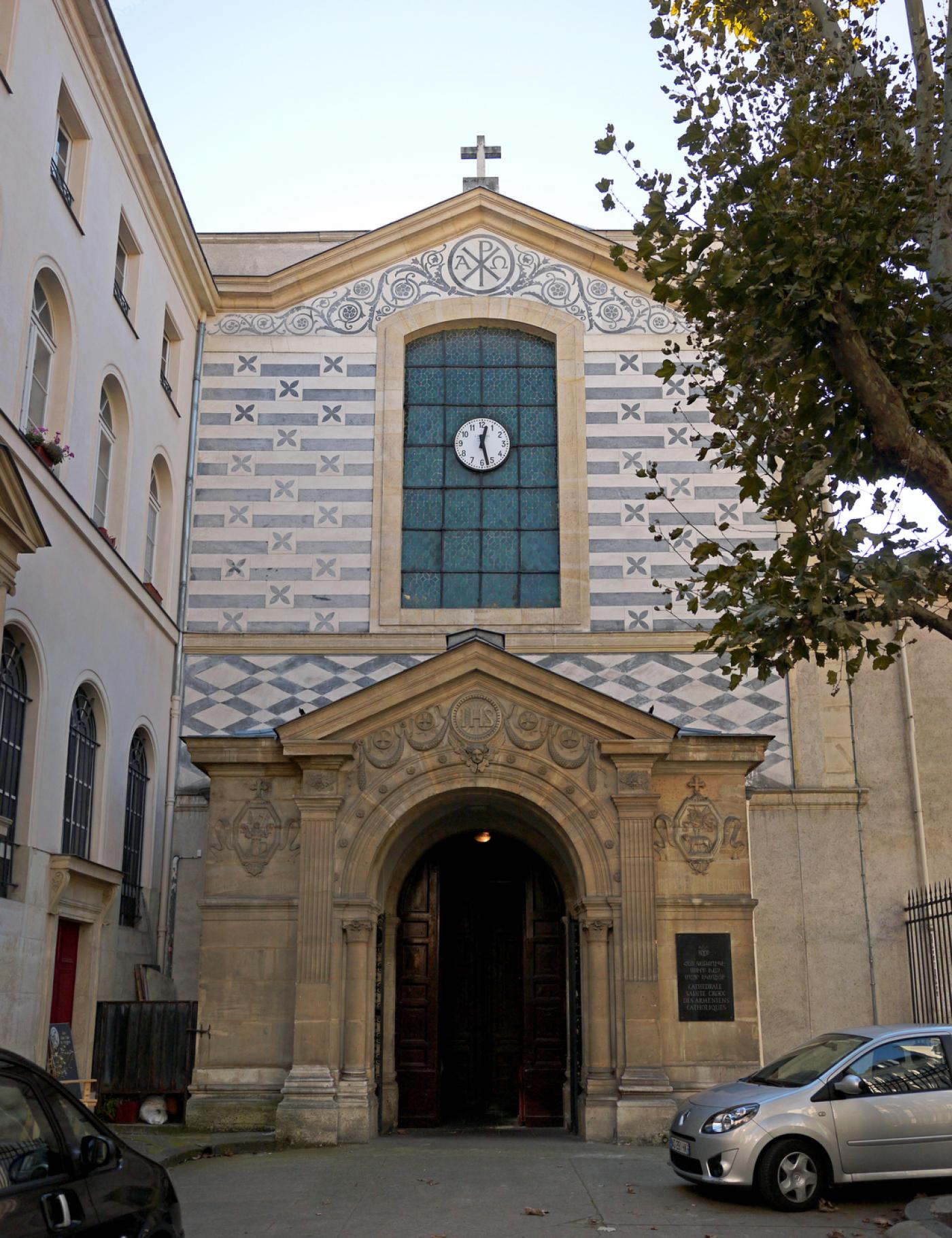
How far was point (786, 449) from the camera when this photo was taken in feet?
38.6

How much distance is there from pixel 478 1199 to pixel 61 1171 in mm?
6694

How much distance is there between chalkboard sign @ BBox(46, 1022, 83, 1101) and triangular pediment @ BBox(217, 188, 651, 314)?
509 inches

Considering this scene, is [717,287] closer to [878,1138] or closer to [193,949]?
[878,1138]

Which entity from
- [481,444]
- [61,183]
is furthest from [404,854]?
[61,183]

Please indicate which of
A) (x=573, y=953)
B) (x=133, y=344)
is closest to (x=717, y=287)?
(x=573, y=953)

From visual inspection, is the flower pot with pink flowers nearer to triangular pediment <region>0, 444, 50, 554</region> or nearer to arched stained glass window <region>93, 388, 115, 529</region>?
arched stained glass window <region>93, 388, 115, 529</region>

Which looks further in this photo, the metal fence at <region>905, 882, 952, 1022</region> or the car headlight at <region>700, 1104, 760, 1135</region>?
the metal fence at <region>905, 882, 952, 1022</region>

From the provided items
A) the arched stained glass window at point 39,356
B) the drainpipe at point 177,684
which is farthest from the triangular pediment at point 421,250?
the arched stained glass window at point 39,356

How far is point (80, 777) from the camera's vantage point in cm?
1728

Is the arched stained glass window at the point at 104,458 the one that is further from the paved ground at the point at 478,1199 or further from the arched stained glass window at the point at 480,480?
the paved ground at the point at 478,1199

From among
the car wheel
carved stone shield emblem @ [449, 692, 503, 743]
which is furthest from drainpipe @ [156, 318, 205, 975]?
the car wheel

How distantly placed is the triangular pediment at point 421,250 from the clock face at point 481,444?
11.2 ft

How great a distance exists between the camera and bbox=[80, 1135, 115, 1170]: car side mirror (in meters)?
6.29

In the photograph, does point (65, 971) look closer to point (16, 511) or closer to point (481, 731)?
point (481, 731)
